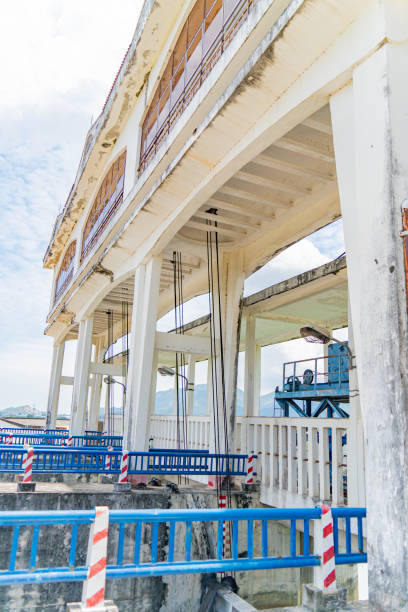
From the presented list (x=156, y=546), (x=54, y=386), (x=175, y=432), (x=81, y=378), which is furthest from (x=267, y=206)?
(x=54, y=386)

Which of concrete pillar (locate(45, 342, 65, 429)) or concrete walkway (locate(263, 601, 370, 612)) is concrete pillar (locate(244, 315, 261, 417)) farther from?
concrete pillar (locate(45, 342, 65, 429))

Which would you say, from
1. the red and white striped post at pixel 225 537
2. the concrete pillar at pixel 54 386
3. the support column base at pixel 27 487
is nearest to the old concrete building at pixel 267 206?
the red and white striped post at pixel 225 537

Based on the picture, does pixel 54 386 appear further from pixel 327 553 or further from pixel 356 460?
pixel 327 553

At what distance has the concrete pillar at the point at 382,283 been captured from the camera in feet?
13.2

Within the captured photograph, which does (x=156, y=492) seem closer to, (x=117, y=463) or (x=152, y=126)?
(x=117, y=463)

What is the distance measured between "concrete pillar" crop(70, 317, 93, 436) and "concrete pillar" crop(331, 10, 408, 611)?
15.7 m

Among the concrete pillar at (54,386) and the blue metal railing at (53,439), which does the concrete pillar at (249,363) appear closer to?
the blue metal railing at (53,439)

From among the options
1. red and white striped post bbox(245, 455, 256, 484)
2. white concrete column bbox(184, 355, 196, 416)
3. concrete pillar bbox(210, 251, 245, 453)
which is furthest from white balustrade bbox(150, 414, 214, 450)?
red and white striped post bbox(245, 455, 256, 484)

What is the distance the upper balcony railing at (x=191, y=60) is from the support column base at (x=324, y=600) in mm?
7778

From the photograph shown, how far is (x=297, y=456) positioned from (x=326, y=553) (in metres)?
4.85

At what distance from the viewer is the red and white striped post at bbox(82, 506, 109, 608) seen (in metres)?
3.97

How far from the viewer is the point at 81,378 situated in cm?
1922

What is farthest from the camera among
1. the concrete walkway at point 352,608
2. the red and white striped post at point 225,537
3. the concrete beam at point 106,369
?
the concrete beam at point 106,369

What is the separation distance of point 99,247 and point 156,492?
7.97m
